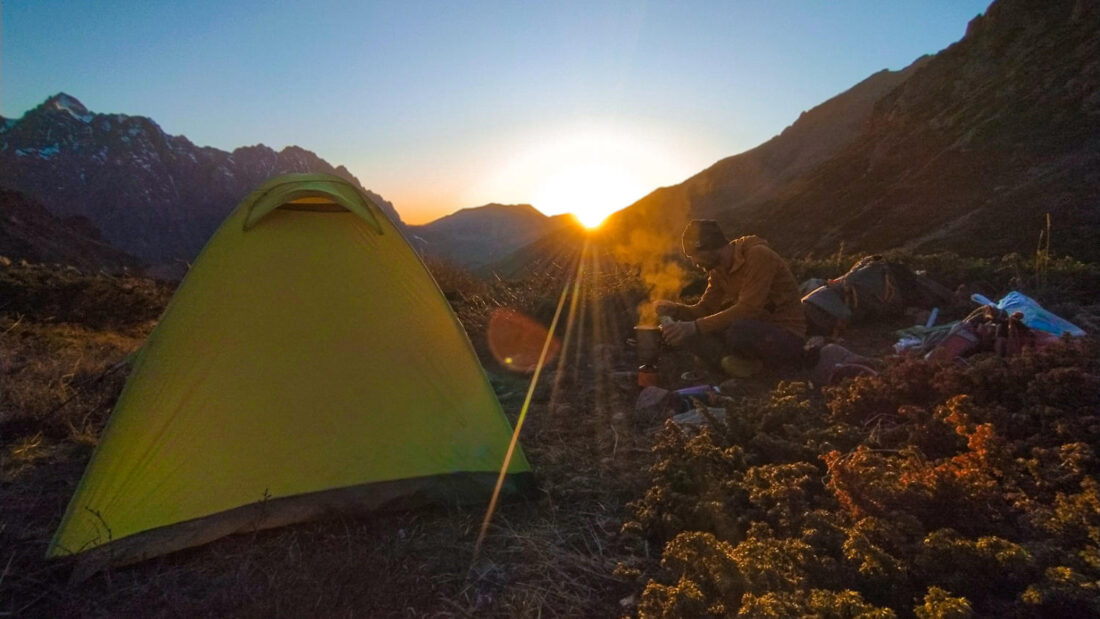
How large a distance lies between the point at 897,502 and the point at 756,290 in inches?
113

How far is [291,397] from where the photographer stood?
3139 mm

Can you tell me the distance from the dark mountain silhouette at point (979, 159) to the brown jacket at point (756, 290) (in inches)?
506

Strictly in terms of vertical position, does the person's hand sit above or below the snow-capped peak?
below

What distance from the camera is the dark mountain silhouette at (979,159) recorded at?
18812 millimetres

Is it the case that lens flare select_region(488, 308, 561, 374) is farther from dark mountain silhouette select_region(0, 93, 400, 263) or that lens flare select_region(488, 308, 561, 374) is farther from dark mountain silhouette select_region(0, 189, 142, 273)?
dark mountain silhouette select_region(0, 93, 400, 263)

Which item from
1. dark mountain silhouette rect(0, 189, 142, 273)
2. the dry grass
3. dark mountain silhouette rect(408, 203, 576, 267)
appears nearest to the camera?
the dry grass

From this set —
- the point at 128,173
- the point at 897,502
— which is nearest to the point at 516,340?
the point at 897,502

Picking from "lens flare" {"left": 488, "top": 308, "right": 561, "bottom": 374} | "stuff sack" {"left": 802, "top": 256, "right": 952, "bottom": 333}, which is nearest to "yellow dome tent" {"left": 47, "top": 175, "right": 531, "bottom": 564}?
"lens flare" {"left": 488, "top": 308, "right": 561, "bottom": 374}

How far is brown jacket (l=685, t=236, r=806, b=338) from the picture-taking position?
16.1 ft

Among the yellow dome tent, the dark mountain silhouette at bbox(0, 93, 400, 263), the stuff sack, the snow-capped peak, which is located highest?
the snow-capped peak

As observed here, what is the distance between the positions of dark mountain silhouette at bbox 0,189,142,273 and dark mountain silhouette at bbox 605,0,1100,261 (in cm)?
3688

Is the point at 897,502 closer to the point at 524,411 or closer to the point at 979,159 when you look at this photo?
the point at 524,411

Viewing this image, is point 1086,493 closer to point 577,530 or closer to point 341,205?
point 577,530

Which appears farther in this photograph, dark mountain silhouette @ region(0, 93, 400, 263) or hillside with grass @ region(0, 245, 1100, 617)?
dark mountain silhouette @ region(0, 93, 400, 263)
